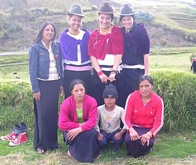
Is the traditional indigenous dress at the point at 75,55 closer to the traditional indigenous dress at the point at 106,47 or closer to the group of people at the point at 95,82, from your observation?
the group of people at the point at 95,82

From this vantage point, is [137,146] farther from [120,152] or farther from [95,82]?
[95,82]

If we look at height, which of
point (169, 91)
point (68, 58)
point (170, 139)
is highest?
point (68, 58)

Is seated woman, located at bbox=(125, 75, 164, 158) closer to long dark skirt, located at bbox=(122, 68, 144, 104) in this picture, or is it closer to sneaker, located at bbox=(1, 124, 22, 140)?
long dark skirt, located at bbox=(122, 68, 144, 104)

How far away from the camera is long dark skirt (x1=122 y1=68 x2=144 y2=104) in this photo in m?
4.53

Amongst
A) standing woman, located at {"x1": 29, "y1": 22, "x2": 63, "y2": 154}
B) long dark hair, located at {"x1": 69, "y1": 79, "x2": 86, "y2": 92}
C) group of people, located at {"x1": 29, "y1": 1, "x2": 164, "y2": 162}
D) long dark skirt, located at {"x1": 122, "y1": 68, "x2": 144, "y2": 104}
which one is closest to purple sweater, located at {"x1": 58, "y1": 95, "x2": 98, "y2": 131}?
group of people, located at {"x1": 29, "y1": 1, "x2": 164, "y2": 162}

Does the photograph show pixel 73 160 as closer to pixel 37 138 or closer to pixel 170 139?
pixel 37 138

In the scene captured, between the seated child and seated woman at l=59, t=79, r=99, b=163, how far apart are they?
170 mm

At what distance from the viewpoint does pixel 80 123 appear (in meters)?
4.34

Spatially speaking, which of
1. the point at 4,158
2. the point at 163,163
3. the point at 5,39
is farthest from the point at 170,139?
the point at 5,39

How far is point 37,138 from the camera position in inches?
181

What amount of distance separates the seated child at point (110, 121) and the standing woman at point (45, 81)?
2.01ft

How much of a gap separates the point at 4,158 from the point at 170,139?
2.38 meters

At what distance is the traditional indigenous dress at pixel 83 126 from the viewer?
423cm

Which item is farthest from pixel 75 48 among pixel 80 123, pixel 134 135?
pixel 134 135
